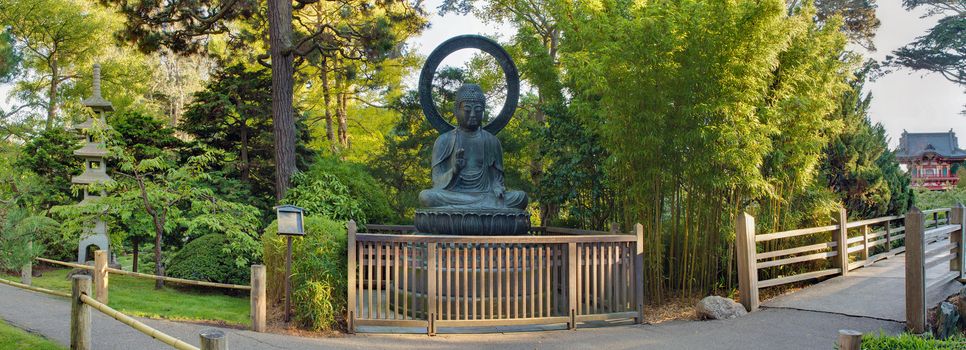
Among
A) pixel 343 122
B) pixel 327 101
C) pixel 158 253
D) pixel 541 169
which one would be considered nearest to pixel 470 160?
pixel 158 253

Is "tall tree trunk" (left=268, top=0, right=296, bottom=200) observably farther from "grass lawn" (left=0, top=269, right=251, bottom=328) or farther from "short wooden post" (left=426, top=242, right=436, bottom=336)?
"short wooden post" (left=426, top=242, right=436, bottom=336)

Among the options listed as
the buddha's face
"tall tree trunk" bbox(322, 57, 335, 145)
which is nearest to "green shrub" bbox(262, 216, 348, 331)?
the buddha's face

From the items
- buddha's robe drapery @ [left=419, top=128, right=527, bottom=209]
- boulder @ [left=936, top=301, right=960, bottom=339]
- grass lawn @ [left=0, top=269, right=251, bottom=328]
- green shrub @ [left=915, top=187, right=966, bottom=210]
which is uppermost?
buddha's robe drapery @ [left=419, top=128, right=527, bottom=209]

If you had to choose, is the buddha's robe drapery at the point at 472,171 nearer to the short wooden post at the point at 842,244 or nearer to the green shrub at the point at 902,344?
the green shrub at the point at 902,344

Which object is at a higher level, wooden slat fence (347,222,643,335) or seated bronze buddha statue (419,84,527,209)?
seated bronze buddha statue (419,84,527,209)

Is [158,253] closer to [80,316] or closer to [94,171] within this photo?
[94,171]

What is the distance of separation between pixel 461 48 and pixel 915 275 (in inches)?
241

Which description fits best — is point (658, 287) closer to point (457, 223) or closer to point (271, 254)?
point (457, 223)

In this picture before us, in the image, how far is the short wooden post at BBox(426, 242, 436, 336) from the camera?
6.18 metres

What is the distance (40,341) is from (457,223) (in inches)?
169

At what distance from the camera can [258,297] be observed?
6.14m

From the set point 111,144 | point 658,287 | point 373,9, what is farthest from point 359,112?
point 658,287

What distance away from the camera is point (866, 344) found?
4609mm

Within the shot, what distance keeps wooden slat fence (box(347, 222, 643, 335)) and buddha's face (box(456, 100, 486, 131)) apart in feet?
7.82
